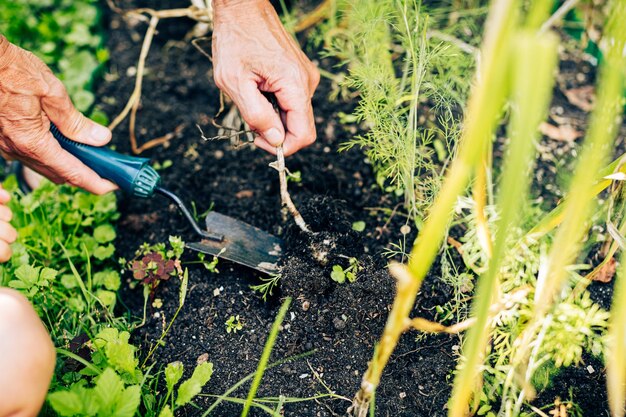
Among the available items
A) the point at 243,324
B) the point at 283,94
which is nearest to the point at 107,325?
the point at 243,324

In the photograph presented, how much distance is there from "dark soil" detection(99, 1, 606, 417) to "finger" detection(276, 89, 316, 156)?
178 mm

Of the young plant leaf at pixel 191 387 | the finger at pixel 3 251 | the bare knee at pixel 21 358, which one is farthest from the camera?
the finger at pixel 3 251

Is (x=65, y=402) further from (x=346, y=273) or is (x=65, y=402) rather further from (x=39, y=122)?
(x=39, y=122)

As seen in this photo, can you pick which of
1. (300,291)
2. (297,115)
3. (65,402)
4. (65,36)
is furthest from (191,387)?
(65,36)

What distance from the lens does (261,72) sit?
1.40 meters

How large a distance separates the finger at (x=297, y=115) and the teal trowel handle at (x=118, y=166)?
0.44 meters

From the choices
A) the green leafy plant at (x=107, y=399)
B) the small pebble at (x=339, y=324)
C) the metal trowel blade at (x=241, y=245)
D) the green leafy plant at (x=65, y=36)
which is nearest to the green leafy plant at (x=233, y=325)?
the metal trowel blade at (x=241, y=245)

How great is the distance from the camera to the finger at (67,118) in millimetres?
1497

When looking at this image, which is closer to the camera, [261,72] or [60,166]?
[261,72]

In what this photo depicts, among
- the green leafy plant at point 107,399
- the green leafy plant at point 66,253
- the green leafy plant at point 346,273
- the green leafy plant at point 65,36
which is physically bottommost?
the green leafy plant at point 66,253

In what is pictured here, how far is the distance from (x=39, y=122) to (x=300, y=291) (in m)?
0.86

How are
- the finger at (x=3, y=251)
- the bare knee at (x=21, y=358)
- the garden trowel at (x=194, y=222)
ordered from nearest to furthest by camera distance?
1. the bare knee at (x=21, y=358)
2. the finger at (x=3, y=251)
3. the garden trowel at (x=194, y=222)

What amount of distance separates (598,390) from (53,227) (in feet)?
5.42

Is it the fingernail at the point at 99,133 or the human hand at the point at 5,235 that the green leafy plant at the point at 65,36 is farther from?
the human hand at the point at 5,235
